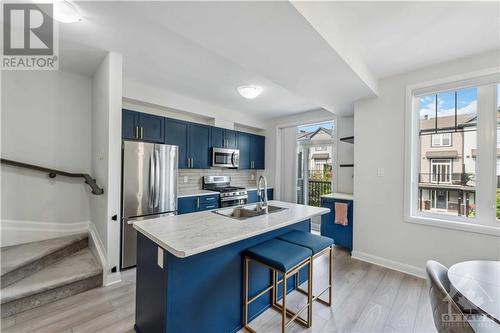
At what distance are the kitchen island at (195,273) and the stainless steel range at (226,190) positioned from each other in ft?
7.38

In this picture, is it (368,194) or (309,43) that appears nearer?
(309,43)

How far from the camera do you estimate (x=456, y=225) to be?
8.18 ft

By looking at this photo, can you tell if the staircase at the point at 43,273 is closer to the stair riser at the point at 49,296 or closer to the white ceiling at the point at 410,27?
the stair riser at the point at 49,296

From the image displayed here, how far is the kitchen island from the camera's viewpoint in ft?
4.47

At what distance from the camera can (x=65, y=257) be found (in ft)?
8.70

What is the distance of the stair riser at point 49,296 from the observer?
1874mm

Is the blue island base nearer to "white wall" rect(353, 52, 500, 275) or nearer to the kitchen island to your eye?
the kitchen island

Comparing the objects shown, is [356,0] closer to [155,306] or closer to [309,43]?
[309,43]

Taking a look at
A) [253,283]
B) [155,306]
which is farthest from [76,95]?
[253,283]

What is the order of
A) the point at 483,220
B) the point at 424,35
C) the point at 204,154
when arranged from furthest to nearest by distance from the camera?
the point at 204,154
the point at 483,220
the point at 424,35

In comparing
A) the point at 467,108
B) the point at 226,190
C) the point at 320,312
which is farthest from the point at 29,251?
the point at 467,108

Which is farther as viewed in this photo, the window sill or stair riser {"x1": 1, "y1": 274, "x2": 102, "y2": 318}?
the window sill

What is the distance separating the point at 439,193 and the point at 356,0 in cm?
252

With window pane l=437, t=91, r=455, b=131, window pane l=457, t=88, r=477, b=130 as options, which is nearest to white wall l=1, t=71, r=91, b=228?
window pane l=437, t=91, r=455, b=131
